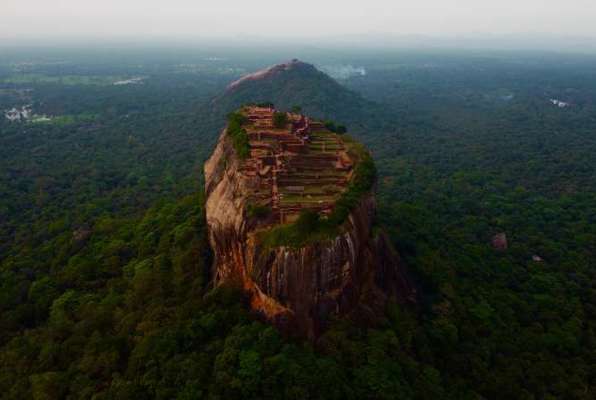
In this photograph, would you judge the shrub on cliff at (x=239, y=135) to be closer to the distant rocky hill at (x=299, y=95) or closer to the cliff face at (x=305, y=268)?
the cliff face at (x=305, y=268)

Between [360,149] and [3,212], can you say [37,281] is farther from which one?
[360,149]

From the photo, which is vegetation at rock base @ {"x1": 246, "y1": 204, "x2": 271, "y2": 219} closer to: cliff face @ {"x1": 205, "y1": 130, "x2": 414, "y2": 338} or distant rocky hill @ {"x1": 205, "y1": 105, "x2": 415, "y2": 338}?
distant rocky hill @ {"x1": 205, "y1": 105, "x2": 415, "y2": 338}

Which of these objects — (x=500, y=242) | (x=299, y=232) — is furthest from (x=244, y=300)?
(x=500, y=242)

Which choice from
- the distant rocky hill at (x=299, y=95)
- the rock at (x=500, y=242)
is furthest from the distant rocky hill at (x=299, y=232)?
the distant rocky hill at (x=299, y=95)

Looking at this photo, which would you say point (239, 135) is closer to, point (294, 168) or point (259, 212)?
point (294, 168)

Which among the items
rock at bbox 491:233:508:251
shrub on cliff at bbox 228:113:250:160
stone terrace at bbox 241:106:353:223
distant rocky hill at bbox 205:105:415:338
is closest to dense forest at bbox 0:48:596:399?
rock at bbox 491:233:508:251

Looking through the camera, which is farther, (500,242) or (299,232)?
(500,242)

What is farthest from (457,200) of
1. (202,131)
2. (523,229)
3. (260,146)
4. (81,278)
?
(202,131)
